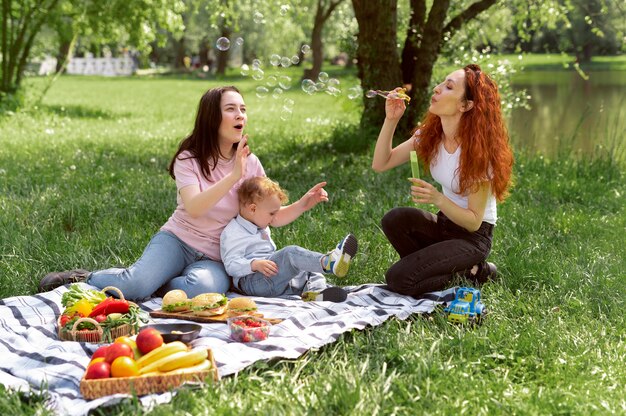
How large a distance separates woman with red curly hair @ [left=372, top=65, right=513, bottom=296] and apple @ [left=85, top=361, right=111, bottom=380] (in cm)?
179

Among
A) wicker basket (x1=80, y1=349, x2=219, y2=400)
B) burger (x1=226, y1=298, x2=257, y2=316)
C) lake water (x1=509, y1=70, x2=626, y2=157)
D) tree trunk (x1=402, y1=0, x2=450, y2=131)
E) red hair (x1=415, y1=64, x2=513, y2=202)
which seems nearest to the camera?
wicker basket (x1=80, y1=349, x2=219, y2=400)

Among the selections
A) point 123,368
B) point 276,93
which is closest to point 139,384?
point 123,368

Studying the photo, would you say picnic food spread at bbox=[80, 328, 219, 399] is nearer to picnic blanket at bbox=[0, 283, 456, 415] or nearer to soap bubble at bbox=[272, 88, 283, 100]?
picnic blanket at bbox=[0, 283, 456, 415]

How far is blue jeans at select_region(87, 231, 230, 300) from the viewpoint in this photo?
450 centimetres

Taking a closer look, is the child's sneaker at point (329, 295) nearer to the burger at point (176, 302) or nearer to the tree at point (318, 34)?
the burger at point (176, 302)

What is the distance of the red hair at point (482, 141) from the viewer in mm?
4391

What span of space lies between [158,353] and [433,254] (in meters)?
1.83

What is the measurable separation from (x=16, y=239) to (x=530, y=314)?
10.7ft

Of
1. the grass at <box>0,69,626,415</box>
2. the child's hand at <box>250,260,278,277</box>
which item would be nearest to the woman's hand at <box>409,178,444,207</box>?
the grass at <box>0,69,626,415</box>

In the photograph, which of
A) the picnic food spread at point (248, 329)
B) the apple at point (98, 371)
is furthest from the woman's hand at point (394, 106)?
the apple at point (98, 371)

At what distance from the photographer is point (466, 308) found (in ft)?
13.0

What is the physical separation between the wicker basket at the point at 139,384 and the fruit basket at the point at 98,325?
2.08ft

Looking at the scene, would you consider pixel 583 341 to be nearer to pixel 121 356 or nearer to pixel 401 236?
pixel 401 236

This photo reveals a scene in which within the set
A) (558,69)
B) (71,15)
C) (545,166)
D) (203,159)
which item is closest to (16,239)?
(203,159)
